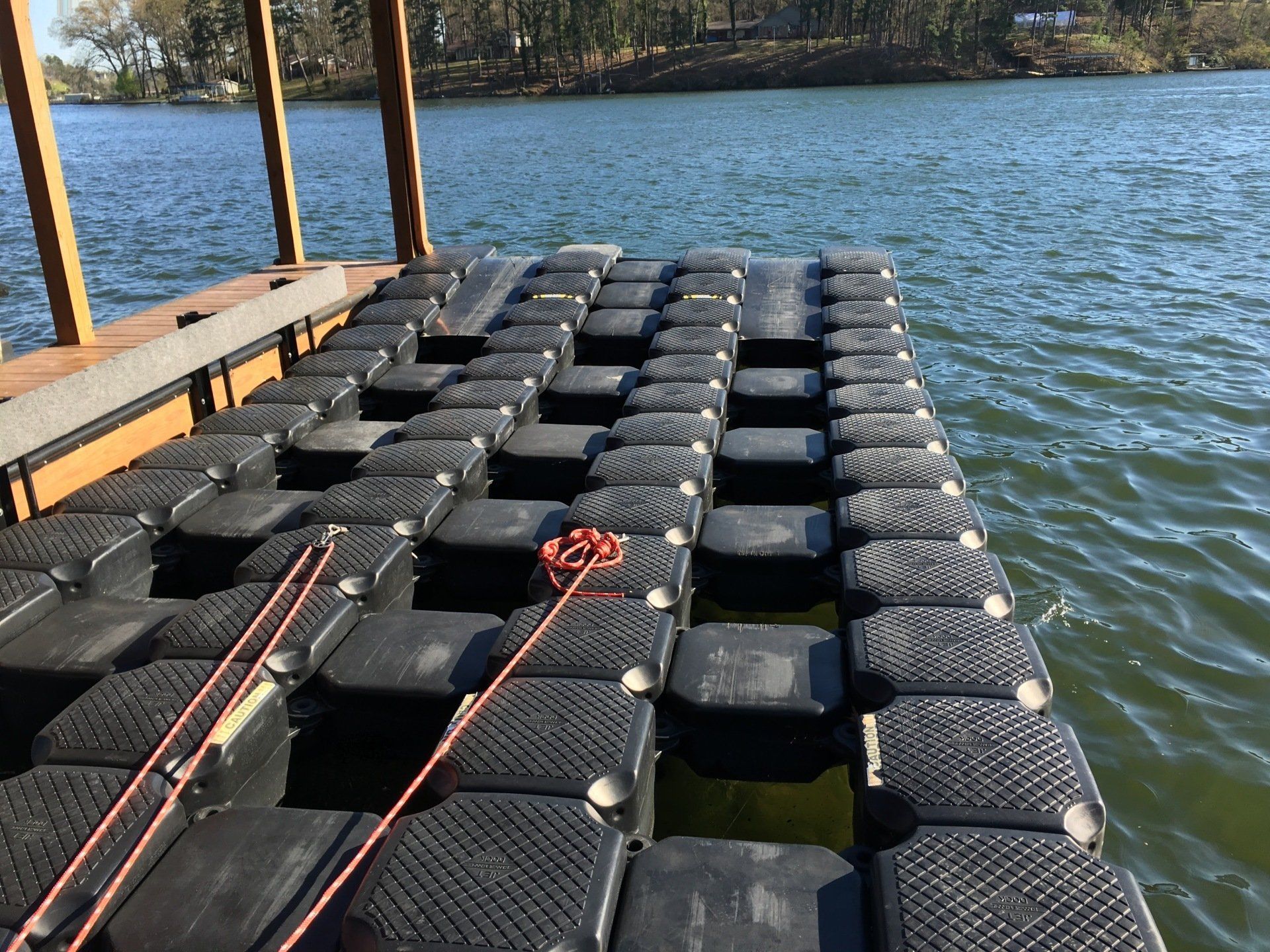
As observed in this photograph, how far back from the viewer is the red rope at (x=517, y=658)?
251 centimetres

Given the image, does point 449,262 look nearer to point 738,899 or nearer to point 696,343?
point 696,343

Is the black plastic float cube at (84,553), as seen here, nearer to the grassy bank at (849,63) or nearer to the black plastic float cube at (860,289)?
the black plastic float cube at (860,289)

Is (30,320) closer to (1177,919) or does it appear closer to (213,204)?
(213,204)

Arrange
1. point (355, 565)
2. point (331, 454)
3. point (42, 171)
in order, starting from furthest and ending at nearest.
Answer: point (42, 171), point (331, 454), point (355, 565)

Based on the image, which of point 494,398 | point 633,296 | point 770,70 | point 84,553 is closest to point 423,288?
point 633,296

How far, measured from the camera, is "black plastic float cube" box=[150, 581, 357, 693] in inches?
135

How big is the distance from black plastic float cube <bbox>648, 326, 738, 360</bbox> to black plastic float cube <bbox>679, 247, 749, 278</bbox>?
1.28 meters

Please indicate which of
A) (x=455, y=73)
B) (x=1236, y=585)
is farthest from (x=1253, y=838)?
(x=455, y=73)

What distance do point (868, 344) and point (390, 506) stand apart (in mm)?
3493

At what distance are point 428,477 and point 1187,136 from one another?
1286 inches

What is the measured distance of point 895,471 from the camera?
4.72 metres

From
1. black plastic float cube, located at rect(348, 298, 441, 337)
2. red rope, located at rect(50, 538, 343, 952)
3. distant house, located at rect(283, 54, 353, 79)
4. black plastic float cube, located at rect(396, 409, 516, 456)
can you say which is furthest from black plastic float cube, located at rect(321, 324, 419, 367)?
distant house, located at rect(283, 54, 353, 79)

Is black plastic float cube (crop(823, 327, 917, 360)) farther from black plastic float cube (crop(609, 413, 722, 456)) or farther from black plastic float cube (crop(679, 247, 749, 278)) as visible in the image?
black plastic float cube (crop(609, 413, 722, 456))

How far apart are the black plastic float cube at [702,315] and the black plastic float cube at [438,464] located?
2.30 meters
